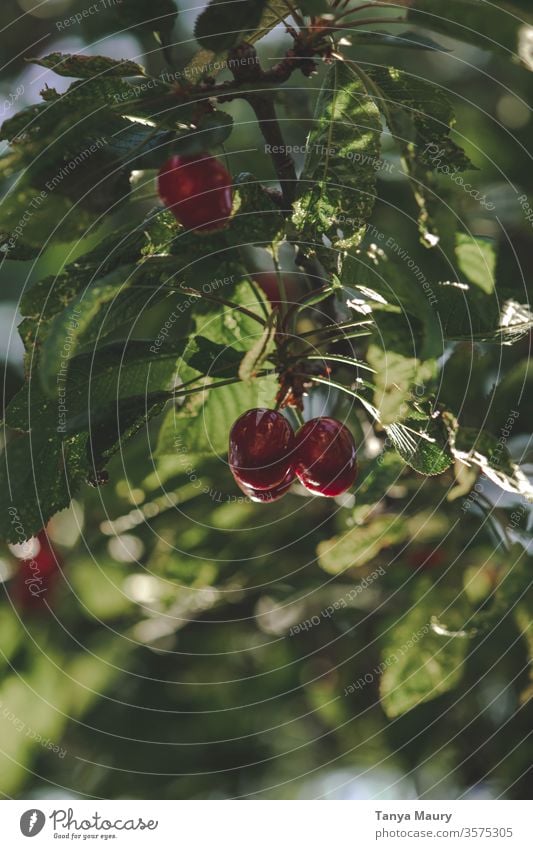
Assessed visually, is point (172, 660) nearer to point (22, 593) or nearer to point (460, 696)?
point (22, 593)

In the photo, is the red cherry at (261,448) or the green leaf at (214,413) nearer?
the red cherry at (261,448)

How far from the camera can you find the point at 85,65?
63 centimetres

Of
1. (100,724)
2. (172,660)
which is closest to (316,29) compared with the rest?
(172,660)

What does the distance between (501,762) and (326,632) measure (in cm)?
29

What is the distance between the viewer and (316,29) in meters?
0.63

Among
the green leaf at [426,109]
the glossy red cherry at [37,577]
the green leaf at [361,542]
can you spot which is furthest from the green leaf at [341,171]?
the glossy red cherry at [37,577]

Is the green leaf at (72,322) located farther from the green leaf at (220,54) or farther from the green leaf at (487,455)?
the green leaf at (487,455)

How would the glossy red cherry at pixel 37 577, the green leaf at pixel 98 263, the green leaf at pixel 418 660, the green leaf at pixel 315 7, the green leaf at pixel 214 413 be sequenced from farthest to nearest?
the glossy red cherry at pixel 37 577, the green leaf at pixel 418 660, the green leaf at pixel 214 413, the green leaf at pixel 98 263, the green leaf at pixel 315 7

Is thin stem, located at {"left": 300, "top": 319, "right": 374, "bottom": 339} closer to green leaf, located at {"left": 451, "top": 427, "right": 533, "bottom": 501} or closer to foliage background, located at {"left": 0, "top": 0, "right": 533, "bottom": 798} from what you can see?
green leaf, located at {"left": 451, "top": 427, "right": 533, "bottom": 501}

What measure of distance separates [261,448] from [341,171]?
0.23 meters

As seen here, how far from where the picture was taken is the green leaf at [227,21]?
1.84ft

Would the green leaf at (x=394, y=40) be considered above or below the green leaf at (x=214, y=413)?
above

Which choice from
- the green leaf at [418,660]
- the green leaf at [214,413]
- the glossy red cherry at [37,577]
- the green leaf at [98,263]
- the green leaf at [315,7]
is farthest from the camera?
the glossy red cherry at [37,577]

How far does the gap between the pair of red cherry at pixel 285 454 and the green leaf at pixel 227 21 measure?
0.29 m
